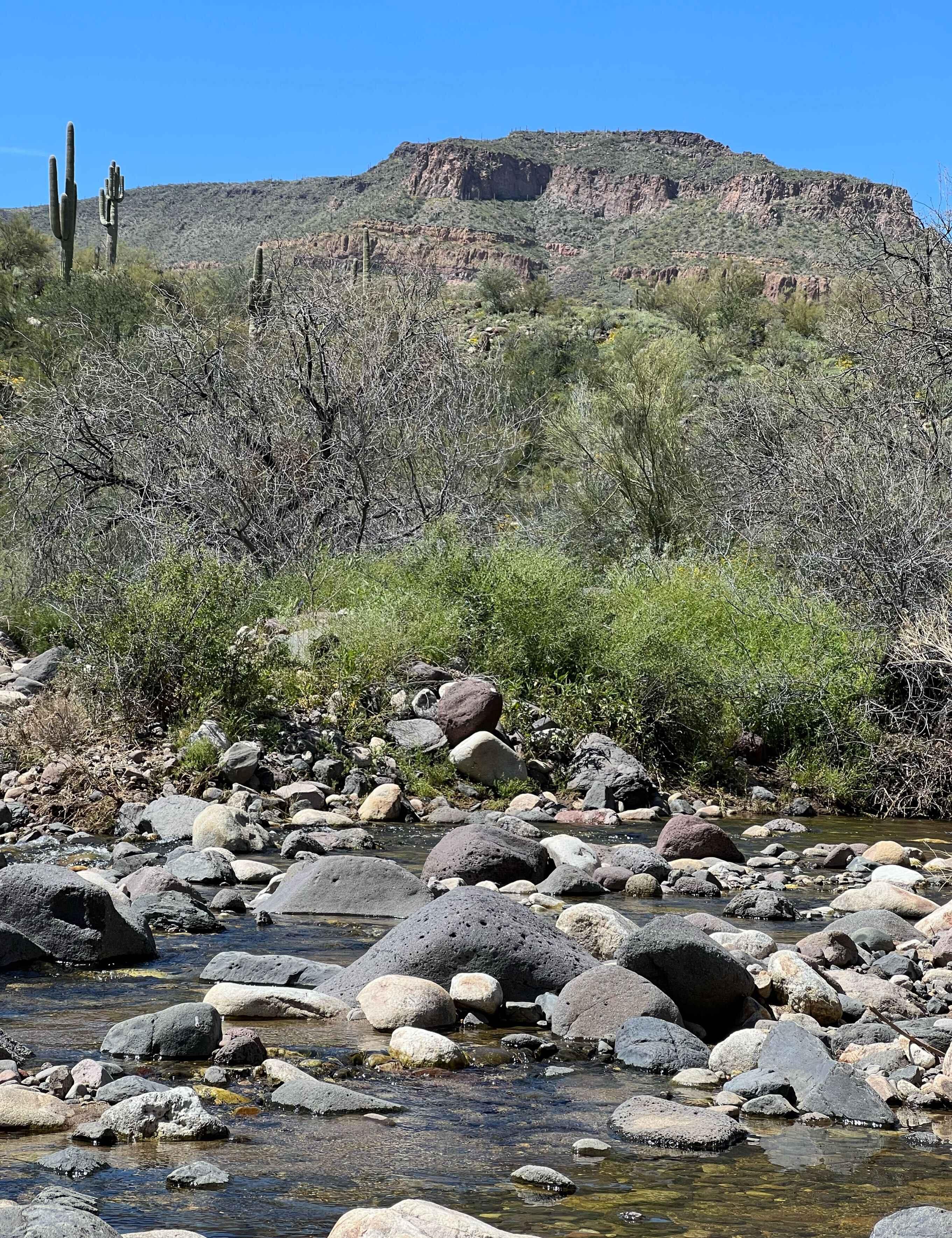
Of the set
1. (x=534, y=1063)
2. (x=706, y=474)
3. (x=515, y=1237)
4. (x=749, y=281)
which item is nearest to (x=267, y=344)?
(x=706, y=474)

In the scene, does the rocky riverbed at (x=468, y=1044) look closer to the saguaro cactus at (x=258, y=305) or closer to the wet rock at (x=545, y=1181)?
the wet rock at (x=545, y=1181)

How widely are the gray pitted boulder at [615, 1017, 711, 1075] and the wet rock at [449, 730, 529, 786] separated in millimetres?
7661

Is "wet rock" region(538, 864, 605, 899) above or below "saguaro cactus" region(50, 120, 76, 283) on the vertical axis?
below

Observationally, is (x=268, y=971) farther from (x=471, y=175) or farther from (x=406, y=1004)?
(x=471, y=175)

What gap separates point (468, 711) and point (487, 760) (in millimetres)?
532

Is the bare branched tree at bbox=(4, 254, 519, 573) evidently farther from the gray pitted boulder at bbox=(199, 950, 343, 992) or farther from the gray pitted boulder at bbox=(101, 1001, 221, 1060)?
the gray pitted boulder at bbox=(101, 1001, 221, 1060)

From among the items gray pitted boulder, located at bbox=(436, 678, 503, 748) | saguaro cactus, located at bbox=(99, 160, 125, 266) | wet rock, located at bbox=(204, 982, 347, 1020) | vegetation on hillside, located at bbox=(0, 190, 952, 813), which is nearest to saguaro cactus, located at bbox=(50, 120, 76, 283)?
saguaro cactus, located at bbox=(99, 160, 125, 266)

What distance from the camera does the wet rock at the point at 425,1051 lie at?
18.1ft

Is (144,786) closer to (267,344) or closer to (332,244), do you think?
(267,344)

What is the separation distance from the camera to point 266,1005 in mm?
6102

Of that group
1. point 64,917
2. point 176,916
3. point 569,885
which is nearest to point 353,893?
point 176,916

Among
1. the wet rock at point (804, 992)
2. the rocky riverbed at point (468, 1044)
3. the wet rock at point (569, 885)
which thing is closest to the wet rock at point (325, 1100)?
the rocky riverbed at point (468, 1044)

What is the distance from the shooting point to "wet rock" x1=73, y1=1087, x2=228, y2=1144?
4.42 metres

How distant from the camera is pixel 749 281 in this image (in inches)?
1961
